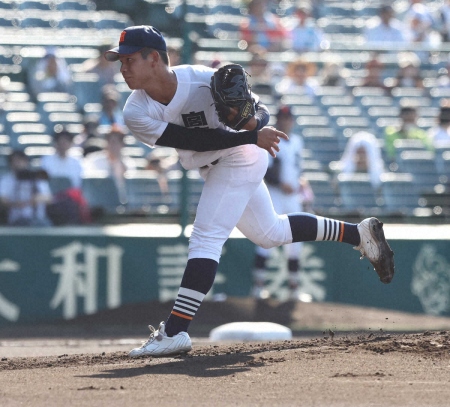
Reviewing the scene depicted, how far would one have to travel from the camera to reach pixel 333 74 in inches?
481

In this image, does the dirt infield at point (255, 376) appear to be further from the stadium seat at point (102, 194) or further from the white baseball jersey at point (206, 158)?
the stadium seat at point (102, 194)

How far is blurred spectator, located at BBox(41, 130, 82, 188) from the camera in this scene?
10.0 m

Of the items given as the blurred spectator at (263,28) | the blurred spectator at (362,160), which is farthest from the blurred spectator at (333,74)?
the blurred spectator at (362,160)

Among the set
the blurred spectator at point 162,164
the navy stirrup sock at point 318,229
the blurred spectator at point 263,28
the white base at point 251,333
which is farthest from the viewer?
the blurred spectator at point 263,28

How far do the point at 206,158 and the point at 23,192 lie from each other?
4.49 m

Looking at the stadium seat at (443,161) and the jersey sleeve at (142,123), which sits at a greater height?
the stadium seat at (443,161)

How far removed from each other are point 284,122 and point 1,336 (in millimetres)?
3780

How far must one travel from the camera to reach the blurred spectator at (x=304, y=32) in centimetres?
1310

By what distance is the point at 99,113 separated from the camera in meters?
11.1

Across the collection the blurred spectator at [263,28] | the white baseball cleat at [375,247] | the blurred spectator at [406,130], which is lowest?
the white baseball cleat at [375,247]

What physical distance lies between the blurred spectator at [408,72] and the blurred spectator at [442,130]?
90cm

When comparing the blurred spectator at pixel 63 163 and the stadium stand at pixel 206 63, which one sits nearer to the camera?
the blurred spectator at pixel 63 163

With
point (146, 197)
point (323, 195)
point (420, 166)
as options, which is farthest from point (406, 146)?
point (146, 197)

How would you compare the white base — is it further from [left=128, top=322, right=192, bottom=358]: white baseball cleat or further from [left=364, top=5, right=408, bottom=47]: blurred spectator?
[left=364, top=5, right=408, bottom=47]: blurred spectator
